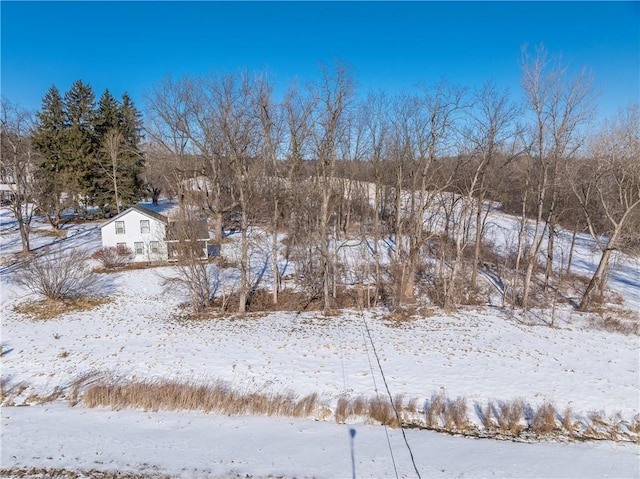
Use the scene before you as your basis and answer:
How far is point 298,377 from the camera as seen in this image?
452 inches

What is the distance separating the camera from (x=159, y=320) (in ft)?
55.1

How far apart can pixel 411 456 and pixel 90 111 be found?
41759mm

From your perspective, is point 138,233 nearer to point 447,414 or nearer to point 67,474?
point 67,474

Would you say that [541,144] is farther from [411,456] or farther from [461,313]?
[411,456]

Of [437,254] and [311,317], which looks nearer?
Answer: [311,317]

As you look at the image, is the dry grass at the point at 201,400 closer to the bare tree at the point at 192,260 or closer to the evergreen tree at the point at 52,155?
the bare tree at the point at 192,260

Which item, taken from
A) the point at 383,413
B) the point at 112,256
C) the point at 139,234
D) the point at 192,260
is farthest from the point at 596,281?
the point at 112,256

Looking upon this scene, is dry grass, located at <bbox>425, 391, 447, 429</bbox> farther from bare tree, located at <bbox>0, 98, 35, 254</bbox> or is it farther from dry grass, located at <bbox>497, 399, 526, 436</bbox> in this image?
bare tree, located at <bbox>0, 98, 35, 254</bbox>

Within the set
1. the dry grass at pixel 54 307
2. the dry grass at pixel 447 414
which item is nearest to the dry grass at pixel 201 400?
the dry grass at pixel 447 414

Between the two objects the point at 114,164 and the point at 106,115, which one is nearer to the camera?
the point at 114,164

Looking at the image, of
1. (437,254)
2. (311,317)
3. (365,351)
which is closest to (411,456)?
(365,351)

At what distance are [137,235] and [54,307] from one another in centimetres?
867

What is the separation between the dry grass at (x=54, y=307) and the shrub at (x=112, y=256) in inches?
201

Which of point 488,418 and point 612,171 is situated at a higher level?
point 612,171
